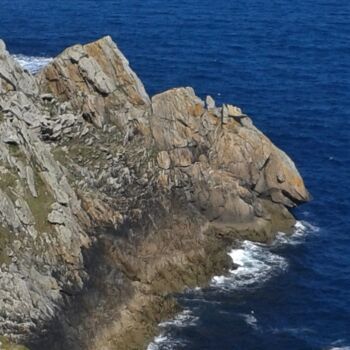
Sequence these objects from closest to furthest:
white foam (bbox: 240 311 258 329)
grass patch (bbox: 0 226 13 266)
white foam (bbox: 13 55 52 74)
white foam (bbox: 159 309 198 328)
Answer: grass patch (bbox: 0 226 13 266), white foam (bbox: 159 309 198 328), white foam (bbox: 240 311 258 329), white foam (bbox: 13 55 52 74)

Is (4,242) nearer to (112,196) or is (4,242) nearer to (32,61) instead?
(112,196)

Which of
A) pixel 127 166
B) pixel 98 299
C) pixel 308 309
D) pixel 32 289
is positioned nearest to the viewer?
pixel 32 289

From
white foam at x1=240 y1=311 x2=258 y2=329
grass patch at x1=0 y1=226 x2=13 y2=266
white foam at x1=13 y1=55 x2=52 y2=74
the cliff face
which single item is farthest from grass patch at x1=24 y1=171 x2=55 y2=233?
white foam at x1=13 y1=55 x2=52 y2=74

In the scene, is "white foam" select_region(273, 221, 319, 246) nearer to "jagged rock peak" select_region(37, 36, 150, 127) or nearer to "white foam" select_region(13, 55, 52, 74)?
"jagged rock peak" select_region(37, 36, 150, 127)

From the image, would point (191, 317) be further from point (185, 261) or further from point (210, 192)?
point (210, 192)

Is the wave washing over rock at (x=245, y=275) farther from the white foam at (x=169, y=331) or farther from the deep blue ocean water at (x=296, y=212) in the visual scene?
the deep blue ocean water at (x=296, y=212)

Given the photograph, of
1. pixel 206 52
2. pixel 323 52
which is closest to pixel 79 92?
pixel 206 52

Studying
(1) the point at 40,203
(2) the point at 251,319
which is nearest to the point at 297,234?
(2) the point at 251,319

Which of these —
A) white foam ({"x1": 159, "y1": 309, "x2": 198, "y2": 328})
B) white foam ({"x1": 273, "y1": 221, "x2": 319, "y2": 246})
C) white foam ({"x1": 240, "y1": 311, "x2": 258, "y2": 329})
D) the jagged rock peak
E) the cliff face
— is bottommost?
white foam ({"x1": 240, "y1": 311, "x2": 258, "y2": 329})
